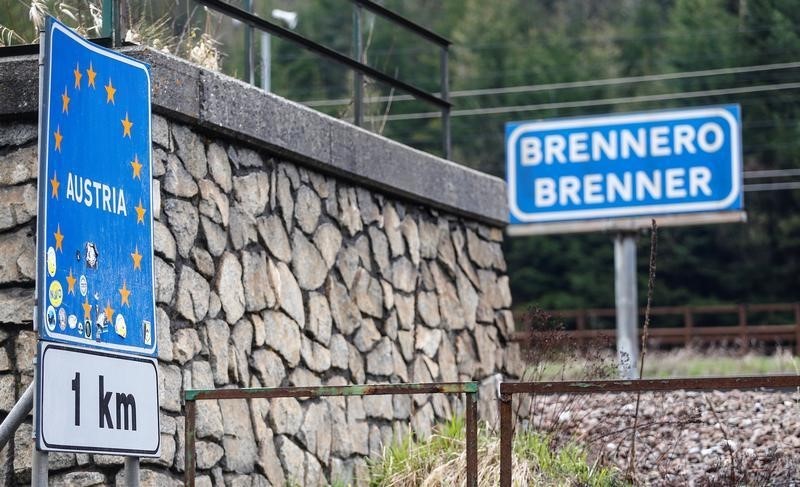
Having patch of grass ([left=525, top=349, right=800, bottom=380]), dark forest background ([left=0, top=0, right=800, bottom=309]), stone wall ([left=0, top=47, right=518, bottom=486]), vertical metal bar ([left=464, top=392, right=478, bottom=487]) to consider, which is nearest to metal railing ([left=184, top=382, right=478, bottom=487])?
vertical metal bar ([left=464, top=392, right=478, bottom=487])

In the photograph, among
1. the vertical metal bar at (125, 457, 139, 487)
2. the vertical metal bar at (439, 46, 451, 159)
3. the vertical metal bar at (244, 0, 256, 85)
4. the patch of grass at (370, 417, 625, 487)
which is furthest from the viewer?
the vertical metal bar at (439, 46, 451, 159)

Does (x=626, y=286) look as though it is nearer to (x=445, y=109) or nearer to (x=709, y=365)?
(x=709, y=365)

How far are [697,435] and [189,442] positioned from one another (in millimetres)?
3975

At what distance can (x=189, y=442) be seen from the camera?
18.7ft

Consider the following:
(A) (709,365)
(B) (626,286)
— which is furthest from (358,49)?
(A) (709,365)

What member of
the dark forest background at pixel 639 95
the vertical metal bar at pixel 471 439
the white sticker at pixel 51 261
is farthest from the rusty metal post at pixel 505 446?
the dark forest background at pixel 639 95

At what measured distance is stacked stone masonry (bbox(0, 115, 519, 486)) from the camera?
18.9 feet

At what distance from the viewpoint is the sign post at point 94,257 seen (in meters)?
3.91

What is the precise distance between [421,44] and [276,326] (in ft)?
148

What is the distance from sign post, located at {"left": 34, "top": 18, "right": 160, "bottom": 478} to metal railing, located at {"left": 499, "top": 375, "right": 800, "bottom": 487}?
4.64ft

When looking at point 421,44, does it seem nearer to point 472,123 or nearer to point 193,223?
point 472,123

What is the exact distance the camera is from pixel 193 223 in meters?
6.33

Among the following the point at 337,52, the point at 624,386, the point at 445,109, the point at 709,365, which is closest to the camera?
the point at 624,386

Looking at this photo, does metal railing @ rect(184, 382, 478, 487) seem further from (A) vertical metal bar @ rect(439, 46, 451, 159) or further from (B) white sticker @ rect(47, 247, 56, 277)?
(A) vertical metal bar @ rect(439, 46, 451, 159)
